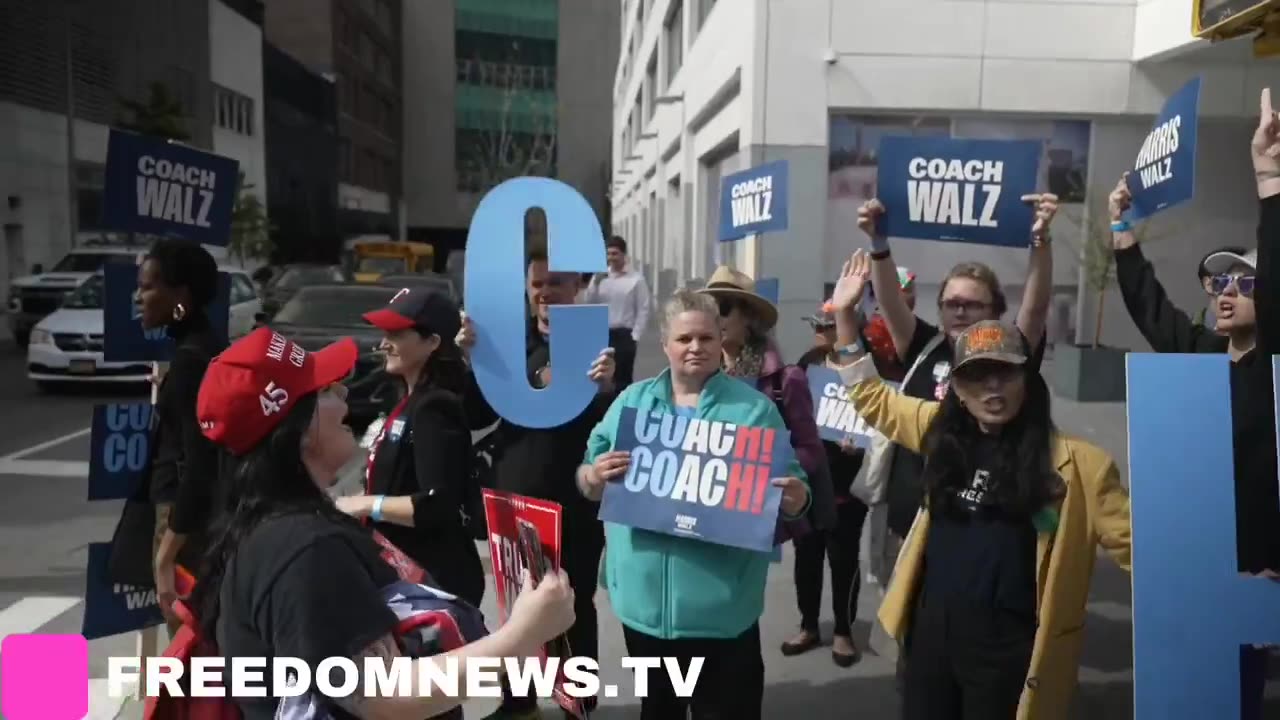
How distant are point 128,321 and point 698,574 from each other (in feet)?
9.46

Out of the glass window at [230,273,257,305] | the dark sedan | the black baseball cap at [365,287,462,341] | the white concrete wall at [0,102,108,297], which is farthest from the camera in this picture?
the white concrete wall at [0,102,108,297]

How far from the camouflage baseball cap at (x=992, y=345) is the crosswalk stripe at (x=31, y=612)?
4.93m

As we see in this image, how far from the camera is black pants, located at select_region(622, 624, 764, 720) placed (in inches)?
120

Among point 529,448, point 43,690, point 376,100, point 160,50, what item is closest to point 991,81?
point 529,448

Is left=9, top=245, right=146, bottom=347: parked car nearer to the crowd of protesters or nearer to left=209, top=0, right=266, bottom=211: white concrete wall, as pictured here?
the crowd of protesters

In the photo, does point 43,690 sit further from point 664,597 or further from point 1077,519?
point 1077,519

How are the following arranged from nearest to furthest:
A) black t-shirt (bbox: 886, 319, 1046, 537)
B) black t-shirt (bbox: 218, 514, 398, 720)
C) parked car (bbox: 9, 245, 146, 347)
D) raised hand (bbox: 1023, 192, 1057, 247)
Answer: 1. black t-shirt (bbox: 218, 514, 398, 720)
2. raised hand (bbox: 1023, 192, 1057, 247)
3. black t-shirt (bbox: 886, 319, 1046, 537)
4. parked car (bbox: 9, 245, 146, 347)

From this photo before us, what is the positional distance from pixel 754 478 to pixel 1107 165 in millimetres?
10622

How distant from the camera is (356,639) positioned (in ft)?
5.42

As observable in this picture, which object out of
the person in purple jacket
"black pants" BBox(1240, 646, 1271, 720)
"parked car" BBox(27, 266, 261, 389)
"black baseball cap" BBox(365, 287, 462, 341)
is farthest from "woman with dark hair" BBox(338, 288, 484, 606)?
"parked car" BBox(27, 266, 261, 389)

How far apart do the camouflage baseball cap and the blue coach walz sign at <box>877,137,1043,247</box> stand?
1.05 m

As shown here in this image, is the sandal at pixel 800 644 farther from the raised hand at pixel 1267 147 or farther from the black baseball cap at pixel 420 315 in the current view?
the raised hand at pixel 1267 147

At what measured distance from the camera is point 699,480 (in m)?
2.98

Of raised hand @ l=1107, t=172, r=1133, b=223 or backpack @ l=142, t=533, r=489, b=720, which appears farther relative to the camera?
raised hand @ l=1107, t=172, r=1133, b=223
